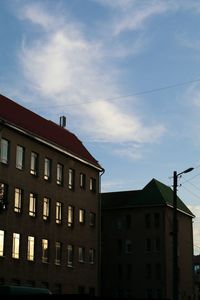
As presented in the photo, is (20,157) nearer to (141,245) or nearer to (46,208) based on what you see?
(46,208)

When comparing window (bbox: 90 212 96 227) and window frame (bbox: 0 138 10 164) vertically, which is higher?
window frame (bbox: 0 138 10 164)

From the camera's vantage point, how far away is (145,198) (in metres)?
85.4

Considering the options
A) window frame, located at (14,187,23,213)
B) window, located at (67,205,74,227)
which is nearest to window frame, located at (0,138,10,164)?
window frame, located at (14,187,23,213)

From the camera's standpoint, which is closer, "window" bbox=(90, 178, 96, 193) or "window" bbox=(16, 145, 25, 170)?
"window" bbox=(16, 145, 25, 170)

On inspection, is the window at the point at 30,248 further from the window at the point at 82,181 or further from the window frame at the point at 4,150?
the window at the point at 82,181

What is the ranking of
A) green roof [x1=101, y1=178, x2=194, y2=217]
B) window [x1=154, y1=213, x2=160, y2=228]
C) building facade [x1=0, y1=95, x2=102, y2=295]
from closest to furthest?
1. building facade [x1=0, y1=95, x2=102, y2=295]
2. window [x1=154, y1=213, x2=160, y2=228]
3. green roof [x1=101, y1=178, x2=194, y2=217]

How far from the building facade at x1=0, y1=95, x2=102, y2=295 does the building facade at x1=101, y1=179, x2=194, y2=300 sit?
25.6m

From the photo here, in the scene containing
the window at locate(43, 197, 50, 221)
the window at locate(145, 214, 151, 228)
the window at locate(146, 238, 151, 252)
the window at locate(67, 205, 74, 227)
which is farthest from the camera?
the window at locate(145, 214, 151, 228)

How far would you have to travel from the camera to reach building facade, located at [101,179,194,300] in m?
81.1

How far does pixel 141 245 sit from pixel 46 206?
36505 mm

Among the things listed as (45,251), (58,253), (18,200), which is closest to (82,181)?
(58,253)

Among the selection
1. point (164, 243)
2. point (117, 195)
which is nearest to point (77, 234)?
point (164, 243)

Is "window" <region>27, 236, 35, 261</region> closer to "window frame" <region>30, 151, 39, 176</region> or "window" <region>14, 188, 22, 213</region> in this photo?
"window" <region>14, 188, 22, 213</region>

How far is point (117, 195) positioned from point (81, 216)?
3603cm
